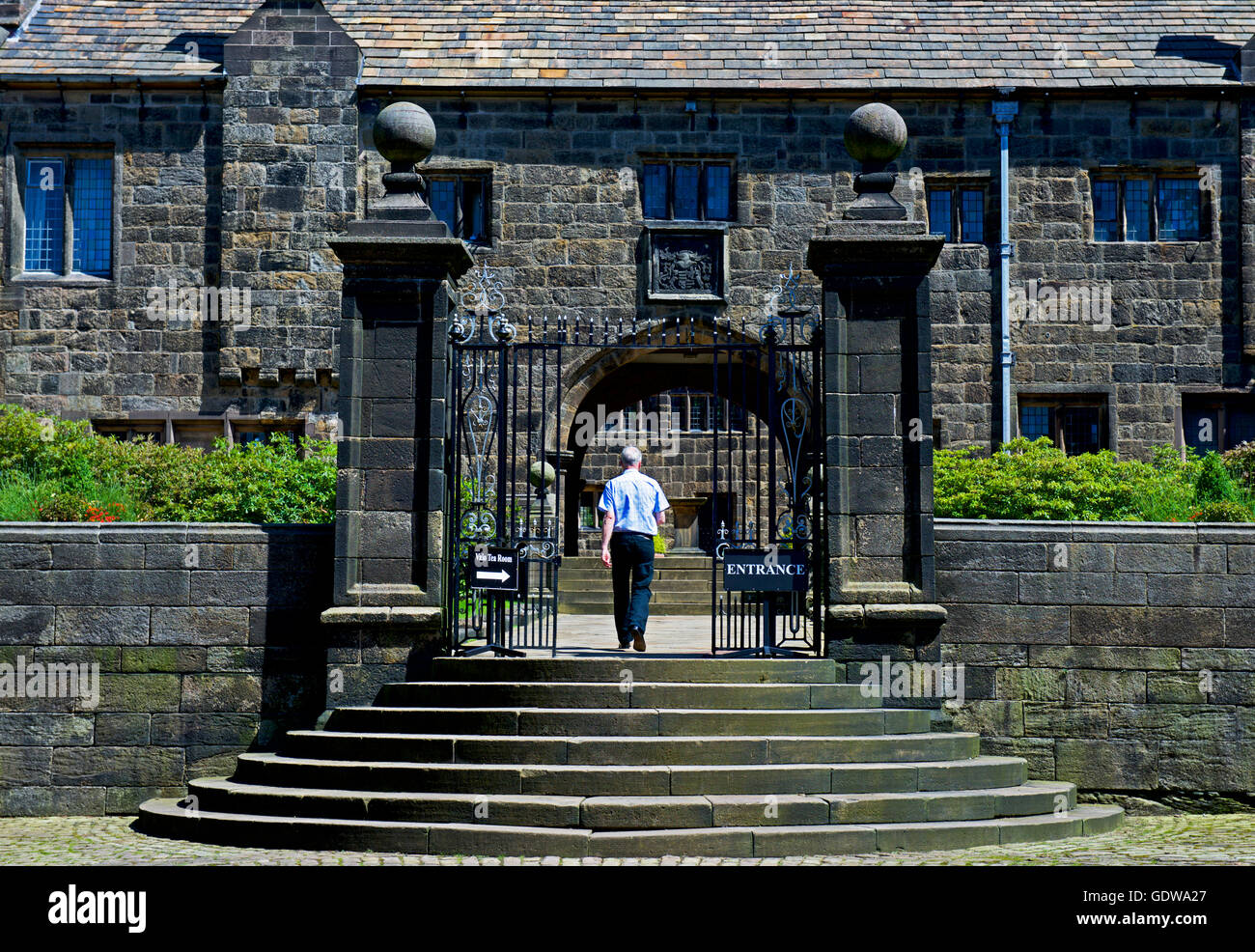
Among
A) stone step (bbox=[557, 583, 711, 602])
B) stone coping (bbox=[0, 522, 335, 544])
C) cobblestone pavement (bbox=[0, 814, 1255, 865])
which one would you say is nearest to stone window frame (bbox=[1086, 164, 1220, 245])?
stone step (bbox=[557, 583, 711, 602])

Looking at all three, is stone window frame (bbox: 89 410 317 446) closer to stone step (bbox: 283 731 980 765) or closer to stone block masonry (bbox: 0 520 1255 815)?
stone block masonry (bbox: 0 520 1255 815)

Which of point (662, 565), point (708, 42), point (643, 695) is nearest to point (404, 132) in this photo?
point (643, 695)

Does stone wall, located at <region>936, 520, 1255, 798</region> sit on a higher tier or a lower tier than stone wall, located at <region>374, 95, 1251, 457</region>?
lower

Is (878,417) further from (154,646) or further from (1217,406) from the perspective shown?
(1217,406)

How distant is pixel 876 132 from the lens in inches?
377

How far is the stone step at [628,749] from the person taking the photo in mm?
8281

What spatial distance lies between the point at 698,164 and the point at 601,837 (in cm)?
1243

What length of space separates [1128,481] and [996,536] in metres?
5.60

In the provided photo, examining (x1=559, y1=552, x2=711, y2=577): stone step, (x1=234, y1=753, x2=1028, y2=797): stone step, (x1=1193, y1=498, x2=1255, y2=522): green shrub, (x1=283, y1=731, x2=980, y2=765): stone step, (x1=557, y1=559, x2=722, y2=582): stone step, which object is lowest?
(x1=234, y1=753, x2=1028, y2=797): stone step

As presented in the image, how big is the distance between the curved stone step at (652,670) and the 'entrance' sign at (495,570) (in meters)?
0.60

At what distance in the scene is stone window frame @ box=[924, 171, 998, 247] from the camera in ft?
59.9

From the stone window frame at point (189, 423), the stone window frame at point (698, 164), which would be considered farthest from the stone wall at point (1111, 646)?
the stone window frame at point (189, 423)

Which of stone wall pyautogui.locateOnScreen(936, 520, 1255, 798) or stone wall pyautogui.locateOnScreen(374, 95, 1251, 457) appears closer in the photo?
stone wall pyautogui.locateOnScreen(936, 520, 1255, 798)

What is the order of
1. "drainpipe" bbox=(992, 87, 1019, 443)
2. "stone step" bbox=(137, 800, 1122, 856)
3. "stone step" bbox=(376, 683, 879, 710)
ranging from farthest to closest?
"drainpipe" bbox=(992, 87, 1019, 443) < "stone step" bbox=(376, 683, 879, 710) < "stone step" bbox=(137, 800, 1122, 856)
